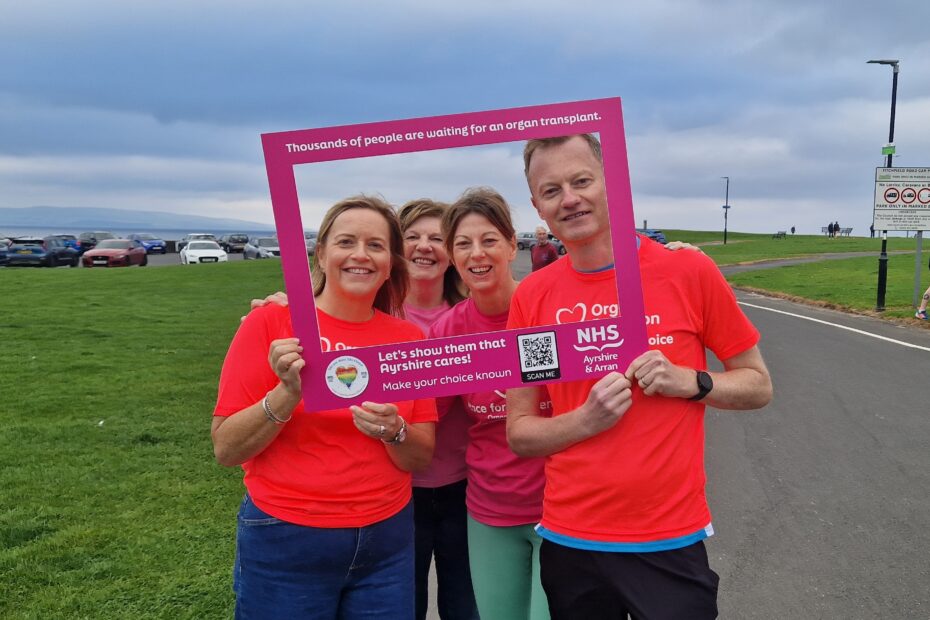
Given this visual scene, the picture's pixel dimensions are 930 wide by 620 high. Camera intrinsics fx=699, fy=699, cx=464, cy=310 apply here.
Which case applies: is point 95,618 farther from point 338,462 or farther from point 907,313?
point 907,313

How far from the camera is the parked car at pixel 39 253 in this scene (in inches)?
1359

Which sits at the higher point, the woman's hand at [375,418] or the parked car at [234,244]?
the woman's hand at [375,418]

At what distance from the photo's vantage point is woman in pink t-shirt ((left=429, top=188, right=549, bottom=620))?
2.61 meters

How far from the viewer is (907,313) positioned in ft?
52.5

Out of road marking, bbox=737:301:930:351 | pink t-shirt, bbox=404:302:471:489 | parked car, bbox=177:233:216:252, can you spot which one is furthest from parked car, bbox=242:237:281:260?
pink t-shirt, bbox=404:302:471:489

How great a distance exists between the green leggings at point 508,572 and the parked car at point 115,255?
3767 centimetres

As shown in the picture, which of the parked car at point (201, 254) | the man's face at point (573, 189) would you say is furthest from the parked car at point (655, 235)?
the parked car at point (201, 254)

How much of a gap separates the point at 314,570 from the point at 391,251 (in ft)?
3.52

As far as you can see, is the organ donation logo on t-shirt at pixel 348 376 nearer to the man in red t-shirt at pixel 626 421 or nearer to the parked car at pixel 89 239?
the man in red t-shirt at pixel 626 421

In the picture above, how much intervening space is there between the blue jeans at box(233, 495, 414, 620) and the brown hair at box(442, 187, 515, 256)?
1.16 m

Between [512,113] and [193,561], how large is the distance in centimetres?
365

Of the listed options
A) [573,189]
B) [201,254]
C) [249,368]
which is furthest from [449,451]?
[201,254]

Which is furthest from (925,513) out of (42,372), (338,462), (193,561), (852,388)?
(42,372)

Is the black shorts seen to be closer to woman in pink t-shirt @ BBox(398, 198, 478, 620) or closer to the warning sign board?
woman in pink t-shirt @ BBox(398, 198, 478, 620)
